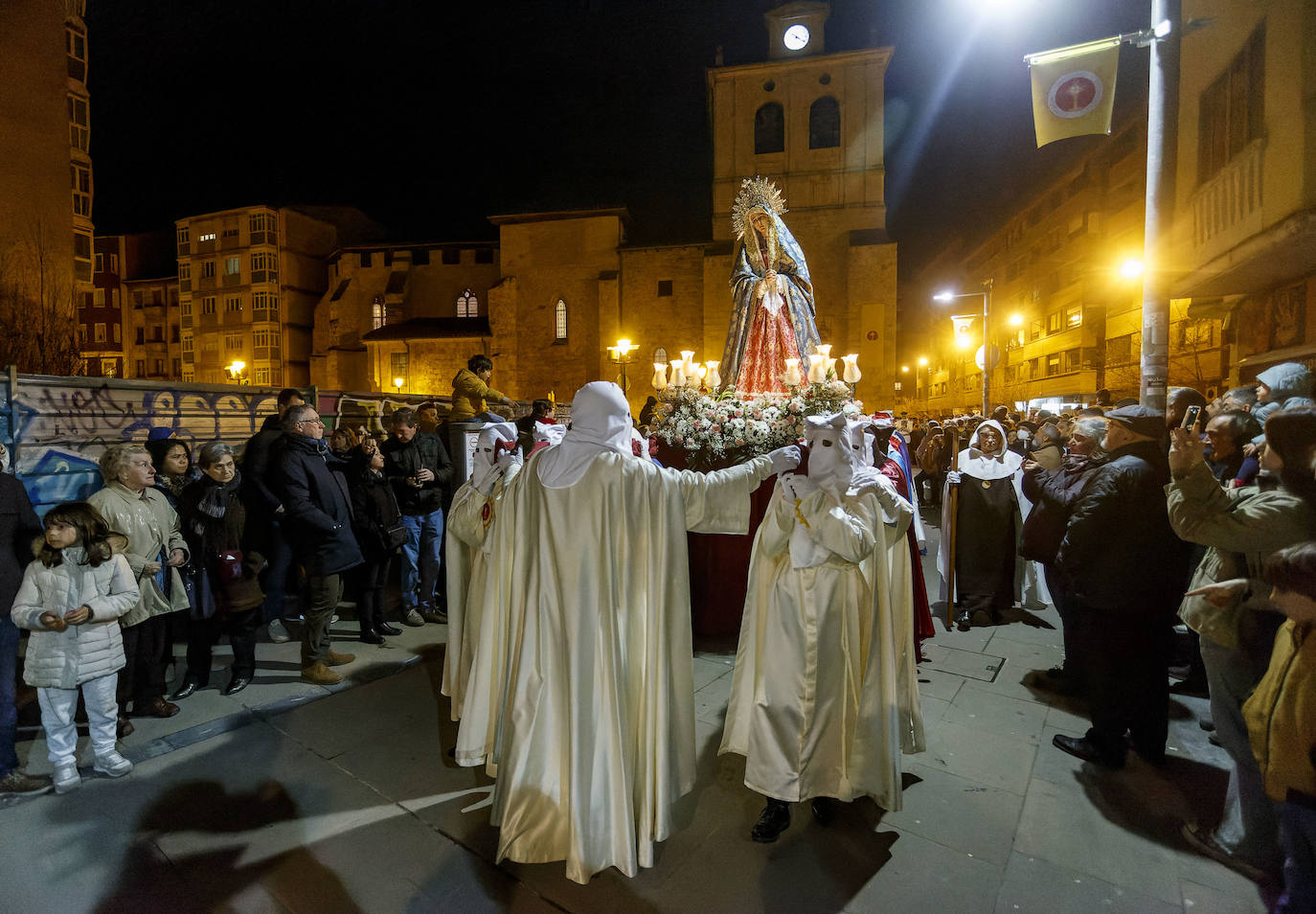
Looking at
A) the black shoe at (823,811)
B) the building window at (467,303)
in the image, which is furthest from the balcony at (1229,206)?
the building window at (467,303)

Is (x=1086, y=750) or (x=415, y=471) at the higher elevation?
(x=415, y=471)

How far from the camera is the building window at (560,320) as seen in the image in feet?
97.4

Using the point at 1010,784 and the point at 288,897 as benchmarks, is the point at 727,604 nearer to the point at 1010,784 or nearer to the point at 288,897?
the point at 1010,784

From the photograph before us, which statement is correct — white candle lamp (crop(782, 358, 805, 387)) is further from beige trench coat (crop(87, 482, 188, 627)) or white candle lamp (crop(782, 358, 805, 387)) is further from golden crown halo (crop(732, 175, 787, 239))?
beige trench coat (crop(87, 482, 188, 627))

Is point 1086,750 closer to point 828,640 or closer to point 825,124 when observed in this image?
point 828,640

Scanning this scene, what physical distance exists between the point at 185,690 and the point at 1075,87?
8.78 meters

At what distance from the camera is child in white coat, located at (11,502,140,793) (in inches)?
121

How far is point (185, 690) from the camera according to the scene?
14.1 feet

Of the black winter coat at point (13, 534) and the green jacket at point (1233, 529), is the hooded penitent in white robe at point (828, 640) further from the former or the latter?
the black winter coat at point (13, 534)

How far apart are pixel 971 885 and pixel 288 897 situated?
113 inches

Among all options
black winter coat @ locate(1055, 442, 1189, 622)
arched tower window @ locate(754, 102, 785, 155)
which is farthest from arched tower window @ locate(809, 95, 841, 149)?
black winter coat @ locate(1055, 442, 1189, 622)

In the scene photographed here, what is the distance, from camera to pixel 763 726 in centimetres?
279

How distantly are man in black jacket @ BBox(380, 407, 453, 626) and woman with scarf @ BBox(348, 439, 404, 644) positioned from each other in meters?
0.29

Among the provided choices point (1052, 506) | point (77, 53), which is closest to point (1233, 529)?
point (1052, 506)
